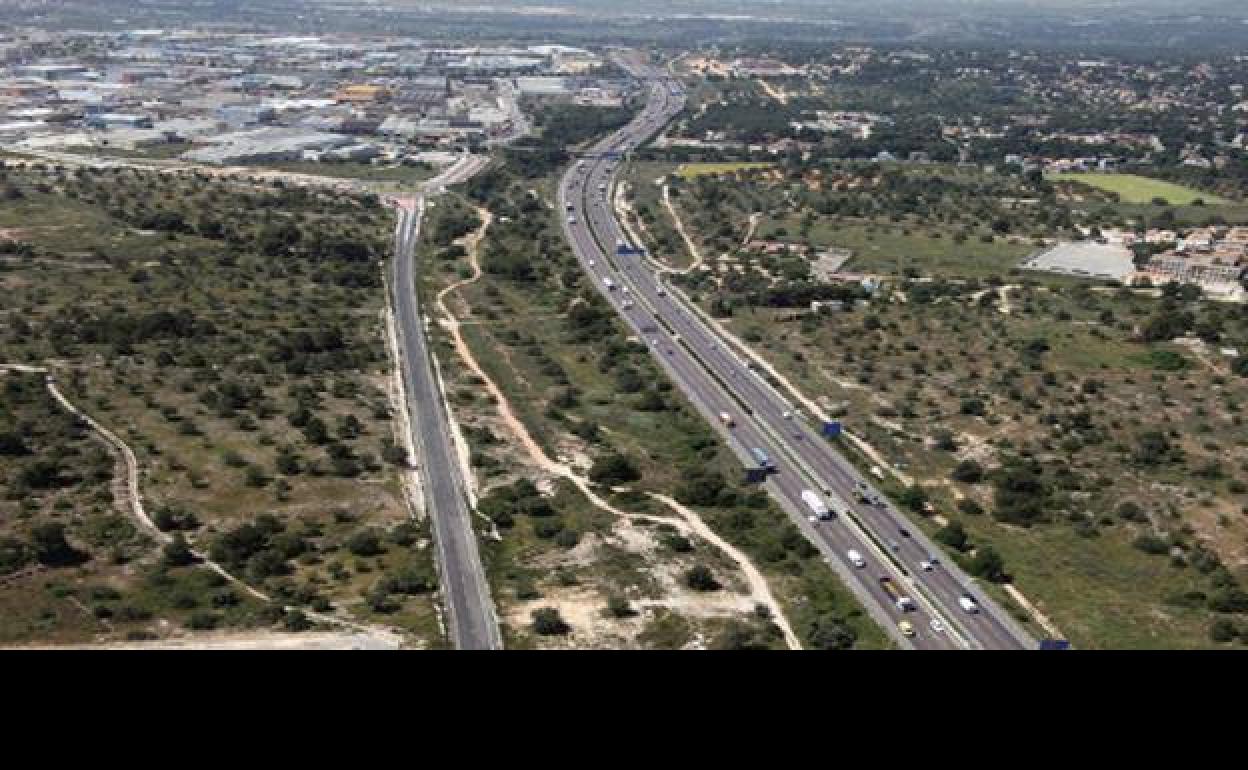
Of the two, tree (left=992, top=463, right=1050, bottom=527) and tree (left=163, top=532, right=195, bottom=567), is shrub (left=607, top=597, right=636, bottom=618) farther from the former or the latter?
tree (left=992, top=463, right=1050, bottom=527)

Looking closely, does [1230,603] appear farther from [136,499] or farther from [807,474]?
[136,499]

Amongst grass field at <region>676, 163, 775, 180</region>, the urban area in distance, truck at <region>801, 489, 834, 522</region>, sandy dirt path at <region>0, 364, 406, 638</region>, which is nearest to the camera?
sandy dirt path at <region>0, 364, 406, 638</region>

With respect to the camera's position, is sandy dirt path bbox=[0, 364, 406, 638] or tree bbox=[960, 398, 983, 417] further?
tree bbox=[960, 398, 983, 417]

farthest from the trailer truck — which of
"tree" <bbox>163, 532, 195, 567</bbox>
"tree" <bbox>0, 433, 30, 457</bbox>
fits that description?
"tree" <bbox>0, 433, 30, 457</bbox>

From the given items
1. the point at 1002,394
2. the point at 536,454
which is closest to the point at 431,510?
the point at 536,454

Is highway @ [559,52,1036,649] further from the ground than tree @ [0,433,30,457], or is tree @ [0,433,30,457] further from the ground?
tree @ [0,433,30,457]
